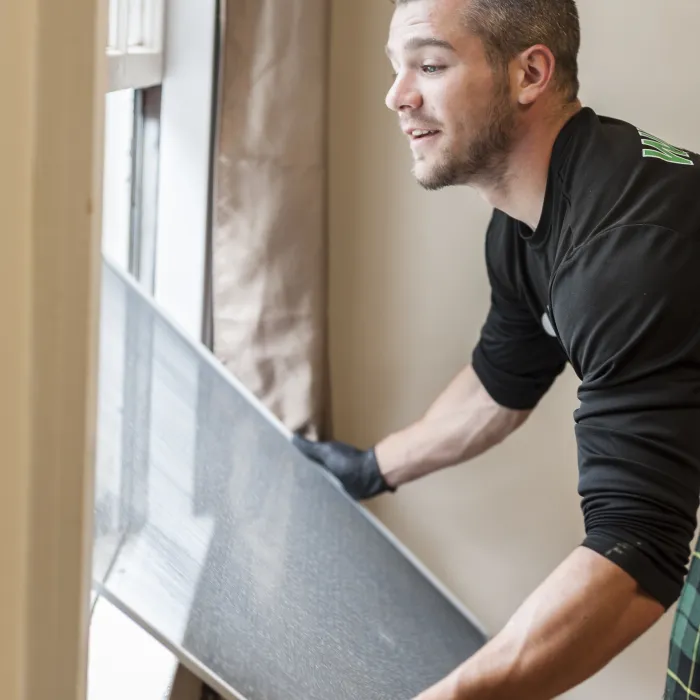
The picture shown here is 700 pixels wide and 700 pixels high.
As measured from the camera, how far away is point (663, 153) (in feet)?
3.88

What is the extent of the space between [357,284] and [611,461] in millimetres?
912

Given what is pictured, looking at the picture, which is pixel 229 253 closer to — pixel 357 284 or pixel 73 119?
pixel 357 284

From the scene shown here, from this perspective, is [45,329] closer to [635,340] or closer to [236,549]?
[635,340]

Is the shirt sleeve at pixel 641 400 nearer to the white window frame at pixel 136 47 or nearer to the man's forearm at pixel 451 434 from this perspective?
the man's forearm at pixel 451 434

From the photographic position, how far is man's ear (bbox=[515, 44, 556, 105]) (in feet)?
4.10

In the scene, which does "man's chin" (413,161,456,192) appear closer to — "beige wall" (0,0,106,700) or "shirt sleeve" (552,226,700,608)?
"shirt sleeve" (552,226,700,608)

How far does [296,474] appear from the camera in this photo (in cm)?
160

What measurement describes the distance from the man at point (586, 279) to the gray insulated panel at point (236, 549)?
0.22 meters

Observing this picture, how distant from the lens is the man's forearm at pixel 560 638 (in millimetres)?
989

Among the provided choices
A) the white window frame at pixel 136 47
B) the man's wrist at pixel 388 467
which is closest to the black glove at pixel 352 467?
the man's wrist at pixel 388 467

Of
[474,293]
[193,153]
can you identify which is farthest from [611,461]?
[193,153]

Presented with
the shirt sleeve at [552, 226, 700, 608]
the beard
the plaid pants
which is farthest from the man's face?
the plaid pants

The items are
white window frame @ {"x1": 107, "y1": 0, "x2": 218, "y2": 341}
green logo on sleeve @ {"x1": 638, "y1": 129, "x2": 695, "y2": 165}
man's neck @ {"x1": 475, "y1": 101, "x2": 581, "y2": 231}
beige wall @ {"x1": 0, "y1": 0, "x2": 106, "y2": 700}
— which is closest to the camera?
beige wall @ {"x1": 0, "y1": 0, "x2": 106, "y2": 700}

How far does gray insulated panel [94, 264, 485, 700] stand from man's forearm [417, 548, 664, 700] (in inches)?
7.8
